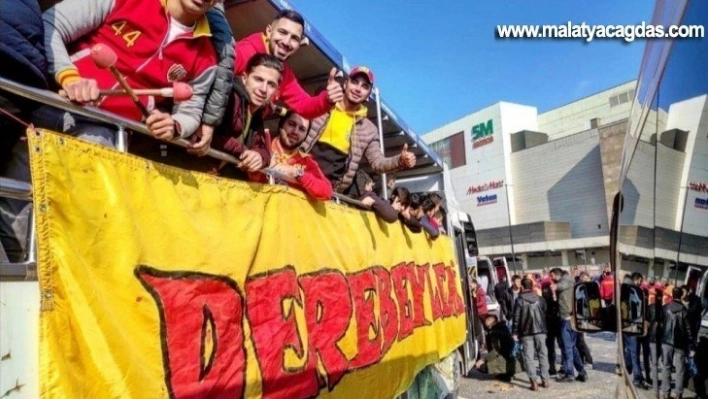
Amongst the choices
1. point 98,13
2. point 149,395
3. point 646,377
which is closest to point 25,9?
point 98,13

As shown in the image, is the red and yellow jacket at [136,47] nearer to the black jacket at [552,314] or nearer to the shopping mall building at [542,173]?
the black jacket at [552,314]

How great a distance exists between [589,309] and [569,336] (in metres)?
6.70

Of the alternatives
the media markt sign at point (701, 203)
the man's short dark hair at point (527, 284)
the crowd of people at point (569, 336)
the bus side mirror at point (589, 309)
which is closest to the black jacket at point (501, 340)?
the crowd of people at point (569, 336)

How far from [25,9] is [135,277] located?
1.02 metres

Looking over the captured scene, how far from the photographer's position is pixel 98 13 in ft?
6.87

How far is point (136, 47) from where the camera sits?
2193 millimetres

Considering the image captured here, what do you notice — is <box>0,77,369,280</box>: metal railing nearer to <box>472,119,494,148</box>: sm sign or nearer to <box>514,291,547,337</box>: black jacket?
<box>514,291,547,337</box>: black jacket

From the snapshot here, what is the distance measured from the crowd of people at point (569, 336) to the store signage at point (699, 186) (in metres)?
0.30

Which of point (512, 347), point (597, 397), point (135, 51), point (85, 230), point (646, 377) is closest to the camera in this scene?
point (85, 230)

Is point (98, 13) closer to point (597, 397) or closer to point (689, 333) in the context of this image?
point (689, 333)

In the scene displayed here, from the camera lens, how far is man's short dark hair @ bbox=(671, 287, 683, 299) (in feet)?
4.89

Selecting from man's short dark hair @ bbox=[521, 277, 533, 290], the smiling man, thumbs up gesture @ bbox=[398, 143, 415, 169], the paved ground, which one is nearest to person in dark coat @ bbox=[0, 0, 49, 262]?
the smiling man

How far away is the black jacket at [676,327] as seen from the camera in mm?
1400

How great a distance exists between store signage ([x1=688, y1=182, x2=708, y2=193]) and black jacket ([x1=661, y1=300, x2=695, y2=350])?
0.36 meters
